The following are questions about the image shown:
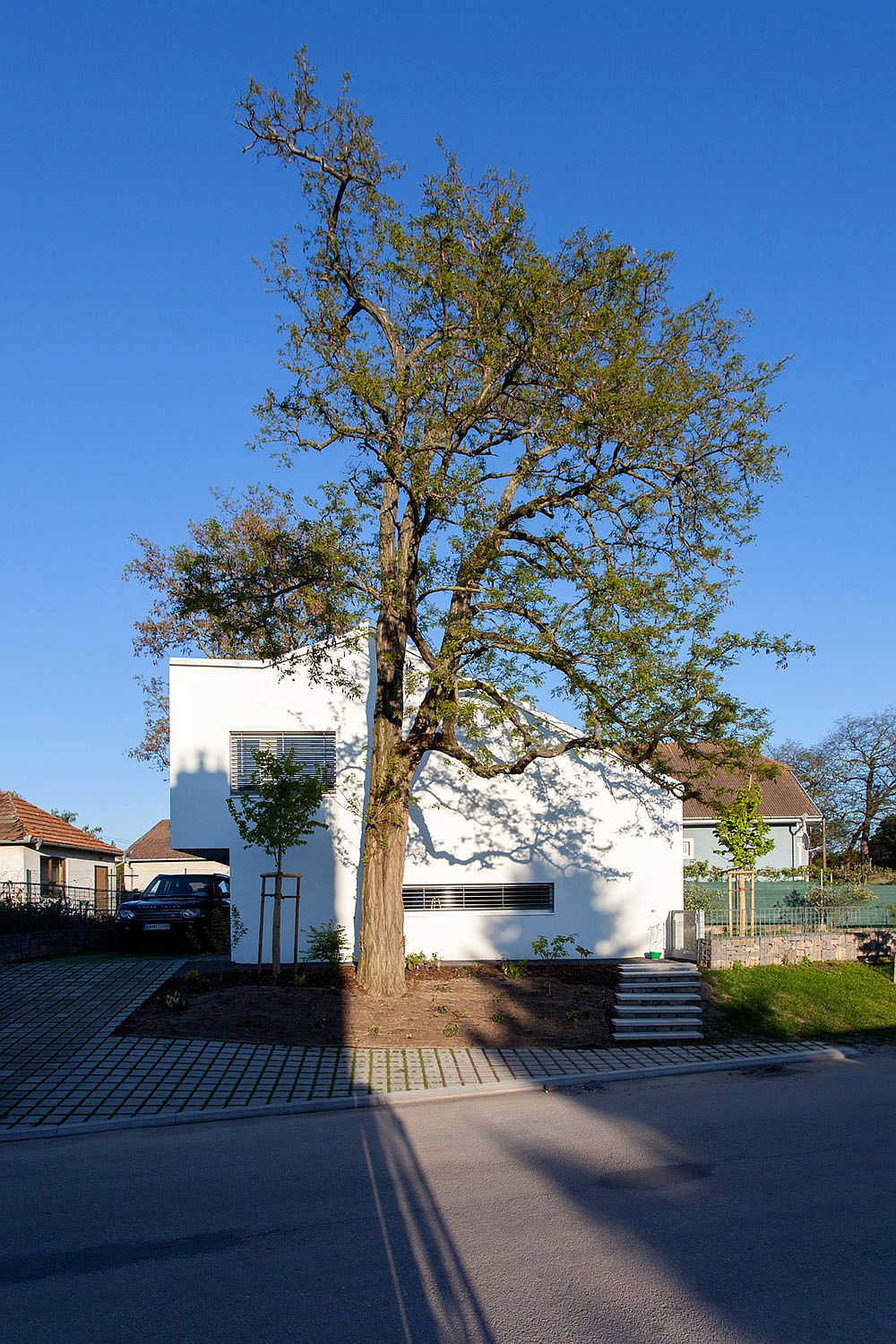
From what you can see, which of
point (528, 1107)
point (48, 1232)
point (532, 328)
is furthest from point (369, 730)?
point (48, 1232)

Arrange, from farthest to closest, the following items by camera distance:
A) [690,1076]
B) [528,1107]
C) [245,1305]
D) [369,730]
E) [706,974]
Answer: [369,730], [706,974], [690,1076], [528,1107], [245,1305]

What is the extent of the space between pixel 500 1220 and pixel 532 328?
9.63 m

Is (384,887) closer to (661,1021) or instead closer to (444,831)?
(661,1021)

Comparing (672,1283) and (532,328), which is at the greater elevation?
(532,328)

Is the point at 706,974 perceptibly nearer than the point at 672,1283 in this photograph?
No

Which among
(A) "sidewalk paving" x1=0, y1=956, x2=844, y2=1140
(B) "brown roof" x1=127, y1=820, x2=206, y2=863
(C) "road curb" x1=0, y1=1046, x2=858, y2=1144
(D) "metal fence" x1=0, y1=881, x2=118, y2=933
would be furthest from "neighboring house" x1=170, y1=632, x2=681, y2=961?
(B) "brown roof" x1=127, y1=820, x2=206, y2=863

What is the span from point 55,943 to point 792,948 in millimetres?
13526

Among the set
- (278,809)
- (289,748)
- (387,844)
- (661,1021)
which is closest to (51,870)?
(289,748)

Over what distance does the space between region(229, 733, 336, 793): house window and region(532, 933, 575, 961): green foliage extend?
179 inches

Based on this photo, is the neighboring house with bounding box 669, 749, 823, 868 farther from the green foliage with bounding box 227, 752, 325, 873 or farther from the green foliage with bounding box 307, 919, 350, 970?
the green foliage with bounding box 227, 752, 325, 873

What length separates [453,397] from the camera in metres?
13.0

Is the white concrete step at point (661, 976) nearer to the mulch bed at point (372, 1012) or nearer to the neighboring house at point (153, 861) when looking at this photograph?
the mulch bed at point (372, 1012)

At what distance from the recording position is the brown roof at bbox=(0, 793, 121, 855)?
26.6m

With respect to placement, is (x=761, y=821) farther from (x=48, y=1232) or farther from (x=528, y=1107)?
(x=48, y=1232)
